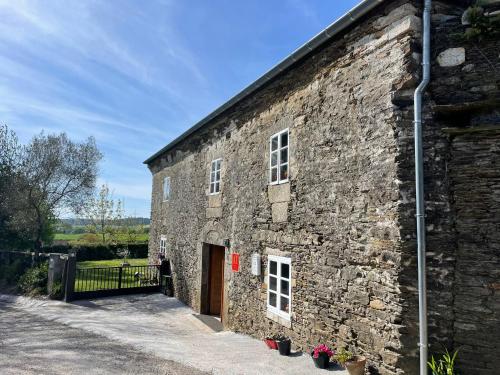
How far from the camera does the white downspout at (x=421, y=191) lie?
435 cm

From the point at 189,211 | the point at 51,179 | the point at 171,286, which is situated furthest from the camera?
the point at 51,179

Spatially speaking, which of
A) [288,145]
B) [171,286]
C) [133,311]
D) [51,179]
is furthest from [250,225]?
[51,179]

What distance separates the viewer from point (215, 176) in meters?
10.9

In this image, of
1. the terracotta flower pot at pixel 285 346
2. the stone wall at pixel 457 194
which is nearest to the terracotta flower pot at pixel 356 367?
the stone wall at pixel 457 194

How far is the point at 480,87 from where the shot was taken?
15.2 ft

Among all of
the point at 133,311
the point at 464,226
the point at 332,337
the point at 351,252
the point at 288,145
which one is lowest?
the point at 133,311

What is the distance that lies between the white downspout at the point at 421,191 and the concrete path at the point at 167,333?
1437mm

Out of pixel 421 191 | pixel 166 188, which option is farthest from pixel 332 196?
pixel 166 188

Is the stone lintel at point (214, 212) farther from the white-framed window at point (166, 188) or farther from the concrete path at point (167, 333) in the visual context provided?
the white-framed window at point (166, 188)

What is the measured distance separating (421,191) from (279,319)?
13.0 ft

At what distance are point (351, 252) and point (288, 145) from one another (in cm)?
269

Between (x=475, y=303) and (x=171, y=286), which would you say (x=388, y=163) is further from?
(x=171, y=286)

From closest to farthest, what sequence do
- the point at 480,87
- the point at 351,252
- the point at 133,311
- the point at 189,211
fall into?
the point at 480,87 < the point at 351,252 < the point at 133,311 < the point at 189,211

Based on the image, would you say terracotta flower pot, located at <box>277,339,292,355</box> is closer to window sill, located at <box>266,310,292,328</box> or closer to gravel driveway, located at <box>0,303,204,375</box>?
window sill, located at <box>266,310,292,328</box>
